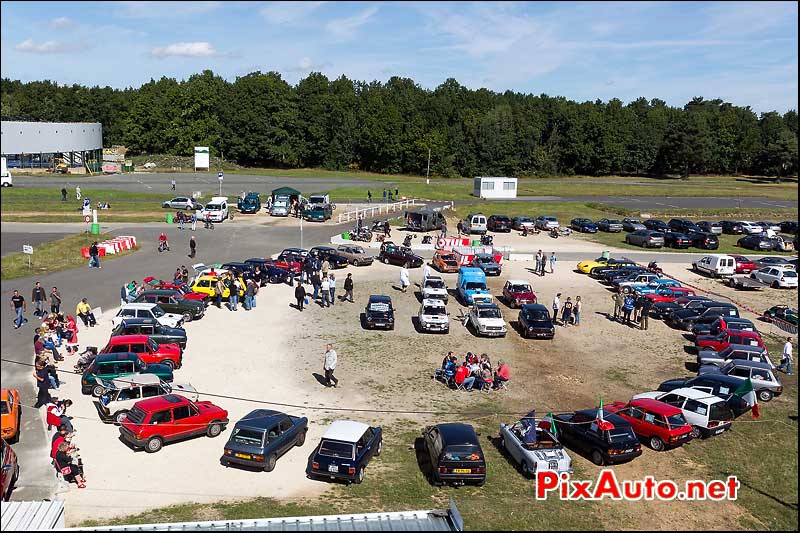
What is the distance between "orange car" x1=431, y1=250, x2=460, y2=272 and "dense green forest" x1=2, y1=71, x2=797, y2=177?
240 ft

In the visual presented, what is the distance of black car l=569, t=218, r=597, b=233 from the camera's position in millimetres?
63250

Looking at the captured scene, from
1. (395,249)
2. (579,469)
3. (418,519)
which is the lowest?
(579,469)

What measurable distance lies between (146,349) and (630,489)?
17080mm

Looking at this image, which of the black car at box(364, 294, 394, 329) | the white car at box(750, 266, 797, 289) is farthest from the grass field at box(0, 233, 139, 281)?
the white car at box(750, 266, 797, 289)

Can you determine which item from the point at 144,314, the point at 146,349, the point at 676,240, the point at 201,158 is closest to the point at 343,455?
the point at 146,349

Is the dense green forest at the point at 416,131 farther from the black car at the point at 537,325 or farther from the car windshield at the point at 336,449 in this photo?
the car windshield at the point at 336,449

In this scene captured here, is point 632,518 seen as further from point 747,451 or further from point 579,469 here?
point 747,451

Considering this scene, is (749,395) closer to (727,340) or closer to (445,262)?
(727,340)

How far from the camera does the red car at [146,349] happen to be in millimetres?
24531

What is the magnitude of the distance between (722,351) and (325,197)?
149 feet

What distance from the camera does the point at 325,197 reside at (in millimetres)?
66812

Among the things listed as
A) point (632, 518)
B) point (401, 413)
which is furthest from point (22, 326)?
point (632, 518)

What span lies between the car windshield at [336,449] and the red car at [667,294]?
23588mm

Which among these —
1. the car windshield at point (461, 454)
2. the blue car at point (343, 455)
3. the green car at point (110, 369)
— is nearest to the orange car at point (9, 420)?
the green car at point (110, 369)
